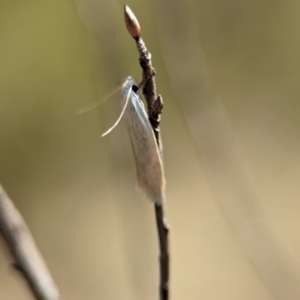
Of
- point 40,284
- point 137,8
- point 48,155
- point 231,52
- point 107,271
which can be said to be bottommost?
point 40,284

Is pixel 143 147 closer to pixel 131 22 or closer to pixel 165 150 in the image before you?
pixel 131 22

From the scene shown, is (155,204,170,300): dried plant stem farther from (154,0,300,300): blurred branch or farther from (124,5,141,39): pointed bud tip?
(154,0,300,300): blurred branch

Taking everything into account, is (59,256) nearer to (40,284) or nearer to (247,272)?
(247,272)

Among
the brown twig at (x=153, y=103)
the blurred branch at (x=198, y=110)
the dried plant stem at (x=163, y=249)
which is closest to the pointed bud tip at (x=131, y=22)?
the brown twig at (x=153, y=103)

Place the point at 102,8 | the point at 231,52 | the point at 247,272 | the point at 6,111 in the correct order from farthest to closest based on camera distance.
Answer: the point at 231,52 → the point at 6,111 → the point at 247,272 → the point at 102,8

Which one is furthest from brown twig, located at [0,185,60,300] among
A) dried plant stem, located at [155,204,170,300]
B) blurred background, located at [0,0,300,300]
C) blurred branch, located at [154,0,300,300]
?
blurred background, located at [0,0,300,300]

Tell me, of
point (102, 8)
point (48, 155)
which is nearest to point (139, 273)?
point (48, 155)
